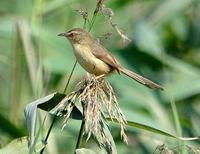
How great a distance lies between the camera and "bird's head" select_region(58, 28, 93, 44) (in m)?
2.55

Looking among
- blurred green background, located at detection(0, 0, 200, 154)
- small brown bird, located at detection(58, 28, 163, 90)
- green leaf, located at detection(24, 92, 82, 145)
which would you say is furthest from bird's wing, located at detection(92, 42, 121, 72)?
green leaf, located at detection(24, 92, 82, 145)

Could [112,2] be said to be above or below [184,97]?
above

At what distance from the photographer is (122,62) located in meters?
3.61

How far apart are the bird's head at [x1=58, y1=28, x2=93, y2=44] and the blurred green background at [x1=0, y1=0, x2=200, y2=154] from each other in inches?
7.7

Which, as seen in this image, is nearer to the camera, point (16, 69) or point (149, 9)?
point (16, 69)

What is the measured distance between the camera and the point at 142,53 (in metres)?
3.86

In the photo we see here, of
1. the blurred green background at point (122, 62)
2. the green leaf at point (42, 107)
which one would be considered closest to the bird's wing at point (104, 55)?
the blurred green background at point (122, 62)

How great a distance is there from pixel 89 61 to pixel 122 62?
1062 millimetres

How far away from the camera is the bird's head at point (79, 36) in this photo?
2.55 meters

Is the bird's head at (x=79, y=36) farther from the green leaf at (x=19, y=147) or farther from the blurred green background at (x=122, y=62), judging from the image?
the green leaf at (x=19, y=147)

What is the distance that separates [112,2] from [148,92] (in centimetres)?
82

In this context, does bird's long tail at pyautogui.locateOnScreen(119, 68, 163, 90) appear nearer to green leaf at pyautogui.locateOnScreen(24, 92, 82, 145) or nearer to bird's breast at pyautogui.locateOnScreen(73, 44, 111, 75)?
bird's breast at pyautogui.locateOnScreen(73, 44, 111, 75)

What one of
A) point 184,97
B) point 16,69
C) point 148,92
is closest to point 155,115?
point 148,92

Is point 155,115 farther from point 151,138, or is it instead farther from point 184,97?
point 184,97
